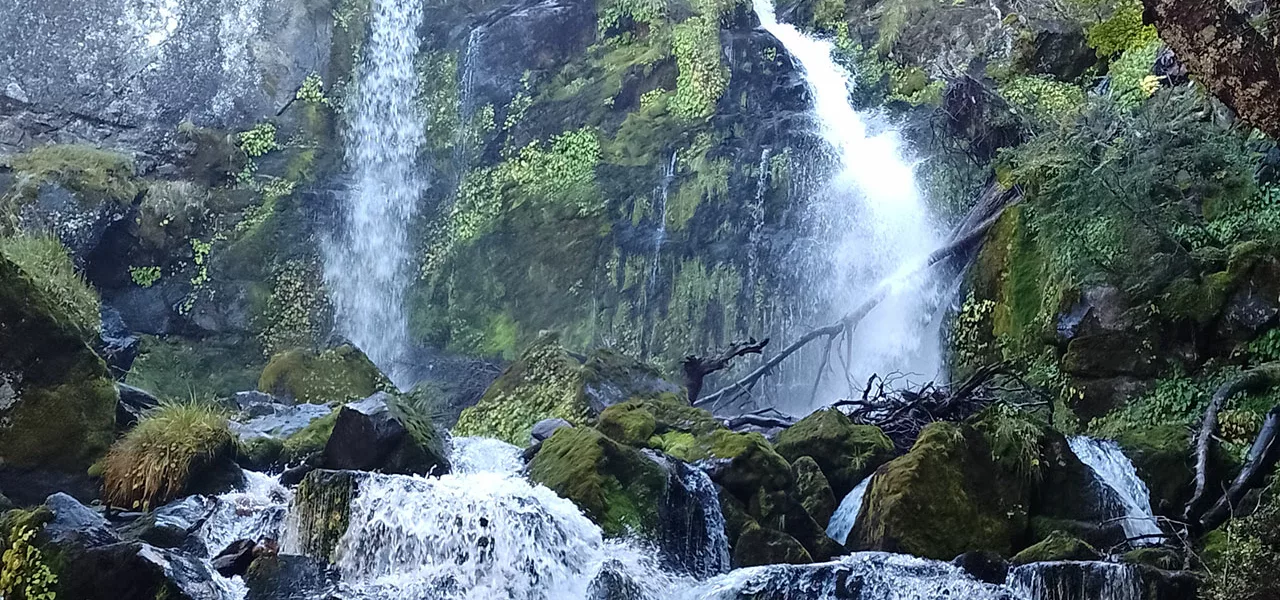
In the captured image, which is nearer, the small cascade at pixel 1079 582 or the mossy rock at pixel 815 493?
the small cascade at pixel 1079 582

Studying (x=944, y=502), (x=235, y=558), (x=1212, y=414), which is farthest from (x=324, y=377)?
(x=1212, y=414)

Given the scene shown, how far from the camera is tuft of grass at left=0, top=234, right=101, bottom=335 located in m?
8.00

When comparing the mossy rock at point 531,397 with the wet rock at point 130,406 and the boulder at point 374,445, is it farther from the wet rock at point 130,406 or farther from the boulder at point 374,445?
the wet rock at point 130,406

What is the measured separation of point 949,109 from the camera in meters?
12.6

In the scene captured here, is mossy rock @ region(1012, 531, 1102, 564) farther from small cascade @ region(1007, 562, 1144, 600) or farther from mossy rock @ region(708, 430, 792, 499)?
mossy rock @ region(708, 430, 792, 499)

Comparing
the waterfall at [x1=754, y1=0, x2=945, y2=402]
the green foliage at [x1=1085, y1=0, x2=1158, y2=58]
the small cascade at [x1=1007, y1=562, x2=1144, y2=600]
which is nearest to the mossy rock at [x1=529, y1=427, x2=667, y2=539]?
the small cascade at [x1=1007, y1=562, x2=1144, y2=600]

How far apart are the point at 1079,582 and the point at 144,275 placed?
42.6 ft

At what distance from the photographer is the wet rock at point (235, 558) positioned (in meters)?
6.10

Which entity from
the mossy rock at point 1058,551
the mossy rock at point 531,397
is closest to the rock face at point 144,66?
the mossy rock at point 531,397

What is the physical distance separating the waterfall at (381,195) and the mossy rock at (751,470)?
29.7 ft

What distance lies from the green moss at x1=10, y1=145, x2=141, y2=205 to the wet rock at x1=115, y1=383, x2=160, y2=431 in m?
5.83

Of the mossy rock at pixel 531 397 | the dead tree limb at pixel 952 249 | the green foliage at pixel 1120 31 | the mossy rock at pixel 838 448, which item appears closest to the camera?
the mossy rock at pixel 838 448

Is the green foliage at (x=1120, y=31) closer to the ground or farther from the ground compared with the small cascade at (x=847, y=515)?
farther from the ground

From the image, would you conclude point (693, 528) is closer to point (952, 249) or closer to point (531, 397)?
point (531, 397)
